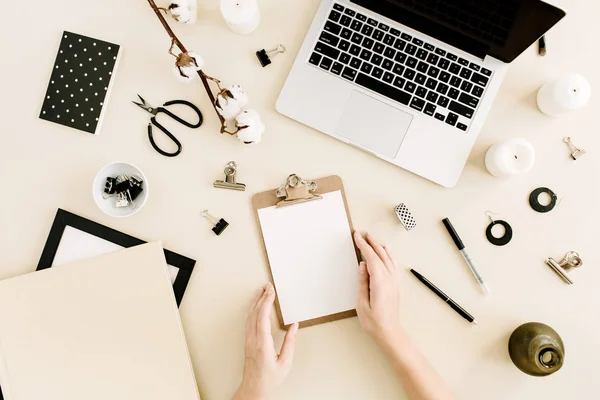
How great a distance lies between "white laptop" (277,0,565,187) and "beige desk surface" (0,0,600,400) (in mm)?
36

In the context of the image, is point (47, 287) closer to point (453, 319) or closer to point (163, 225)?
point (163, 225)

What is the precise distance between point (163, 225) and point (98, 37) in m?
0.41

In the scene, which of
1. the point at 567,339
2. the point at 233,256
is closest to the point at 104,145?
the point at 233,256

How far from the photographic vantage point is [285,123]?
0.94 metres

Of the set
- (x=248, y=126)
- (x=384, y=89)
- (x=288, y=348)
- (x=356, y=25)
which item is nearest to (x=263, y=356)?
(x=288, y=348)

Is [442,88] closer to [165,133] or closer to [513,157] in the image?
[513,157]

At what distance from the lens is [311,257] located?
0.92m

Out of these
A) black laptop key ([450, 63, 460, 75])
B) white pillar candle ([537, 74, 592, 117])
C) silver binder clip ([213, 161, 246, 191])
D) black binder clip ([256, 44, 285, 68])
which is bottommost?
silver binder clip ([213, 161, 246, 191])

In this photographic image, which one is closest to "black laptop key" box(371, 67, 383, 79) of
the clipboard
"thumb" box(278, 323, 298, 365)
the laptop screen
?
the laptop screen

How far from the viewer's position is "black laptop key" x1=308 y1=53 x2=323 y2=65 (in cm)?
92

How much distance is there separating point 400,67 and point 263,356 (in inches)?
24.6

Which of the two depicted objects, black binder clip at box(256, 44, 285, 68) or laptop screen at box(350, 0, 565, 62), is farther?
black binder clip at box(256, 44, 285, 68)

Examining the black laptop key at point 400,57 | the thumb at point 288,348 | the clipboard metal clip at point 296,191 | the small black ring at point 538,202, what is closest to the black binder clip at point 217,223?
the clipboard metal clip at point 296,191

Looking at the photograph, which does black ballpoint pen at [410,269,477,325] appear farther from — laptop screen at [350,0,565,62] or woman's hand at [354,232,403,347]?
laptop screen at [350,0,565,62]
